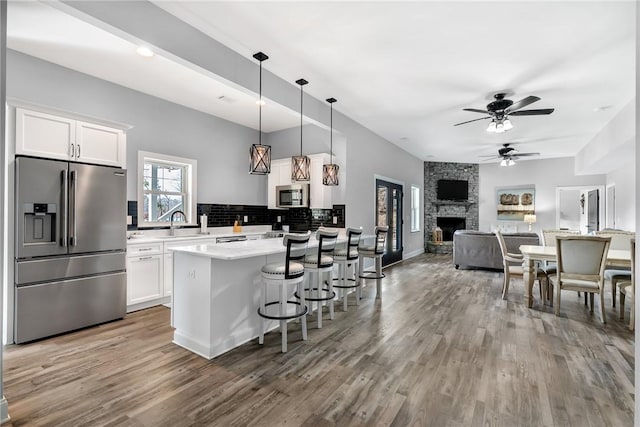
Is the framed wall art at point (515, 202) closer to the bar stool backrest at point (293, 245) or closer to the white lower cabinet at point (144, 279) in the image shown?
the bar stool backrest at point (293, 245)

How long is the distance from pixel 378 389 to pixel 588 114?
5.55 m

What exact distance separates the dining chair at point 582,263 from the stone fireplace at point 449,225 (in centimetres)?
636

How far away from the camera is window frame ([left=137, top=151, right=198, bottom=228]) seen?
4.47 meters

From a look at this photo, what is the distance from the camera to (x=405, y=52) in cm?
320

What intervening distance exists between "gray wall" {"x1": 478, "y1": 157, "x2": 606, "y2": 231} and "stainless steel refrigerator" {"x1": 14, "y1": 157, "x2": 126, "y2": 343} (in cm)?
984

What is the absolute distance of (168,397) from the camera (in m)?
2.15

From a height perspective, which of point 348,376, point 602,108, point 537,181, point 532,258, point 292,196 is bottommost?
point 348,376

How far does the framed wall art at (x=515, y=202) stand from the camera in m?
9.32

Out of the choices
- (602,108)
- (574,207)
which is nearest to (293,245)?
(602,108)

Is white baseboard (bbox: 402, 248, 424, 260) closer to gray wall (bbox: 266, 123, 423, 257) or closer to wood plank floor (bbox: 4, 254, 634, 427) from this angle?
gray wall (bbox: 266, 123, 423, 257)

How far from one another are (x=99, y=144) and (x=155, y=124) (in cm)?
123

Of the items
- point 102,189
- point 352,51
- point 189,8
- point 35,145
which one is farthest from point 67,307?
point 352,51

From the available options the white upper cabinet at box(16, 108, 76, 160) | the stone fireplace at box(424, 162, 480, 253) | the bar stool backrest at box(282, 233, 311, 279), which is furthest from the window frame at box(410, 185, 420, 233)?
the white upper cabinet at box(16, 108, 76, 160)

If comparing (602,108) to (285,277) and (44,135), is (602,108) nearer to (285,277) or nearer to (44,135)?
(285,277)
